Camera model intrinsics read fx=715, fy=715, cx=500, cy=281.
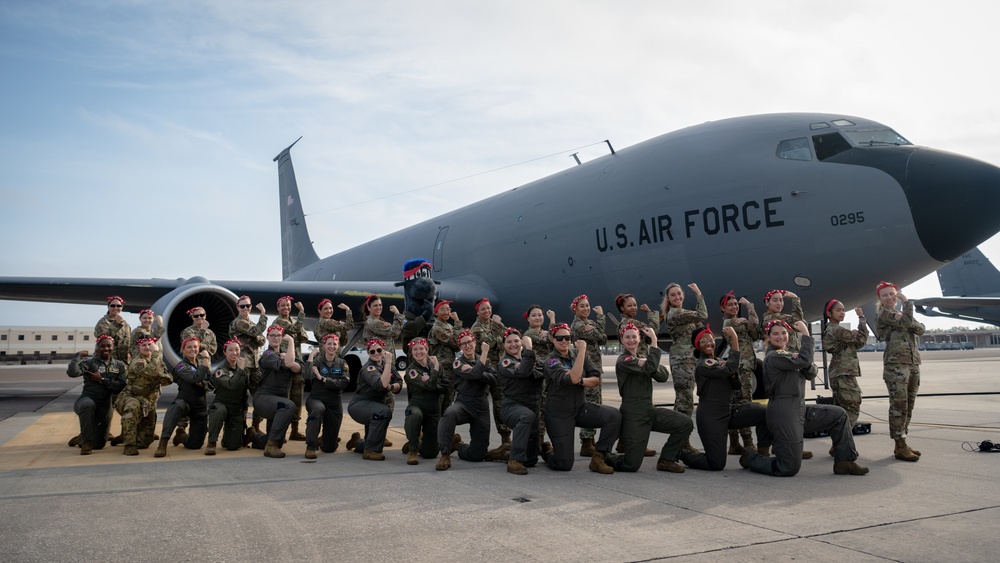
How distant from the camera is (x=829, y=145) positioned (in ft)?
33.0

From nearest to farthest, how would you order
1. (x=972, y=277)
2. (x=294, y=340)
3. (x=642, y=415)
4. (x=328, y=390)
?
(x=642, y=415), (x=328, y=390), (x=294, y=340), (x=972, y=277)

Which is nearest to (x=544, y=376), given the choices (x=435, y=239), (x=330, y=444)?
(x=330, y=444)

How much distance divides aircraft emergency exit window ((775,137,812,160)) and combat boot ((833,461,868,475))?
5412 mm

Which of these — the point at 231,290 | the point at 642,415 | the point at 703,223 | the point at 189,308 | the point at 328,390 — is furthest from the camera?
the point at 231,290

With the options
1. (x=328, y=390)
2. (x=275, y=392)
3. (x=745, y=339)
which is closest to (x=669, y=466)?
(x=745, y=339)

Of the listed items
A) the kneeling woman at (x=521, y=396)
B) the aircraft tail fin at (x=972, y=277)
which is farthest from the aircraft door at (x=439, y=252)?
the aircraft tail fin at (x=972, y=277)

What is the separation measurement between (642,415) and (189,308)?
349 inches

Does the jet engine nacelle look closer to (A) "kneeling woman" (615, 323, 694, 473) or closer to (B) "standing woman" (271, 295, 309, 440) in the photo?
(B) "standing woman" (271, 295, 309, 440)

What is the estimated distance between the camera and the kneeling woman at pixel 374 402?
23.6ft

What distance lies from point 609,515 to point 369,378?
12.1 ft

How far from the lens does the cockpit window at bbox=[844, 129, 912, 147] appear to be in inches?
390

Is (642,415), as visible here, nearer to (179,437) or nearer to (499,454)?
(499,454)

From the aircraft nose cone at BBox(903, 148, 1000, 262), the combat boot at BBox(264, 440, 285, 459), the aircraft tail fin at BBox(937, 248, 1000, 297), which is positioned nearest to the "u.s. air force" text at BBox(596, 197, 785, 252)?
the aircraft nose cone at BBox(903, 148, 1000, 262)

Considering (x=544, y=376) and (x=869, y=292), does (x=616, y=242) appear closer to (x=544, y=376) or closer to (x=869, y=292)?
(x=869, y=292)
